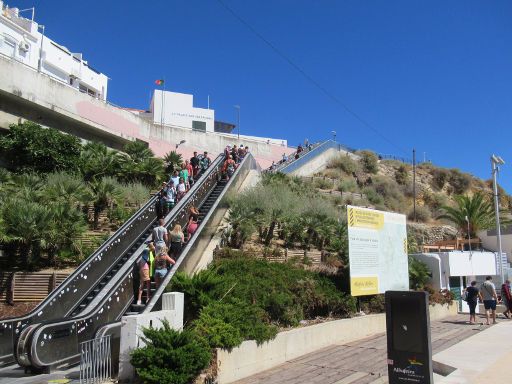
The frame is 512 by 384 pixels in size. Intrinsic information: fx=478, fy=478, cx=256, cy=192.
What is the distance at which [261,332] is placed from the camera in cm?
924

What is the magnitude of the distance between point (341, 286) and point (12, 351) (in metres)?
8.70

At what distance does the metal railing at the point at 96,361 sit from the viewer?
7.05m

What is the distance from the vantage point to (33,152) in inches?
950

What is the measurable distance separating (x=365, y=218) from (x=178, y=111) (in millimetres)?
50952

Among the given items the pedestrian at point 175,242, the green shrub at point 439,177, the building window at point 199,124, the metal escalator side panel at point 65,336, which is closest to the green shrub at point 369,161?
the green shrub at point 439,177

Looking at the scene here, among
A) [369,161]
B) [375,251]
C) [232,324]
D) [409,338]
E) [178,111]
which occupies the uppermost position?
[178,111]

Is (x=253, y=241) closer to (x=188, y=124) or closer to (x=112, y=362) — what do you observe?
(x=112, y=362)

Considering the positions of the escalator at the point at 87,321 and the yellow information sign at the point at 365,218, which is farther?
the yellow information sign at the point at 365,218

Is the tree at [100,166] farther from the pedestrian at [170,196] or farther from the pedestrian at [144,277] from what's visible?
the pedestrian at [144,277]

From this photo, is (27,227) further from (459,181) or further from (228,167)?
(459,181)

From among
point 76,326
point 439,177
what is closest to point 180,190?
point 76,326

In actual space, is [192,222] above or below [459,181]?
below

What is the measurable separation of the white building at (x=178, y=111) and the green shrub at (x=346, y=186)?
22.9m

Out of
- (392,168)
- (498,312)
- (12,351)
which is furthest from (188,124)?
(12,351)
